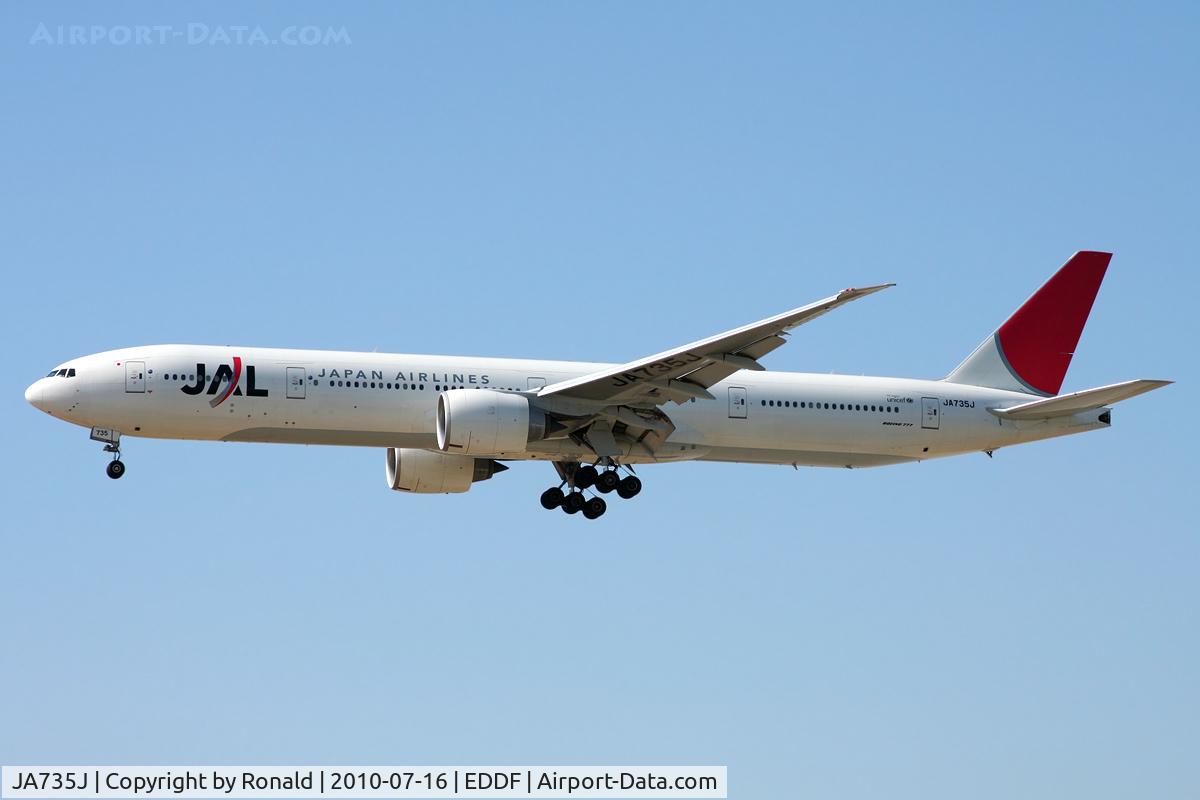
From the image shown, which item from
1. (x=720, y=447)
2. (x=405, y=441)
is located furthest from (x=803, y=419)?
(x=405, y=441)

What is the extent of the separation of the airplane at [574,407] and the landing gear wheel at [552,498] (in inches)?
1.9

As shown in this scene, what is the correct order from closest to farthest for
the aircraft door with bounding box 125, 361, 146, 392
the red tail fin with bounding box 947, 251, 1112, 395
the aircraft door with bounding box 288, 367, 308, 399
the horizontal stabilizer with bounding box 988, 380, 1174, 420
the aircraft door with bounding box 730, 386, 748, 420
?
1. the aircraft door with bounding box 125, 361, 146, 392
2. the aircraft door with bounding box 288, 367, 308, 399
3. the horizontal stabilizer with bounding box 988, 380, 1174, 420
4. the aircraft door with bounding box 730, 386, 748, 420
5. the red tail fin with bounding box 947, 251, 1112, 395

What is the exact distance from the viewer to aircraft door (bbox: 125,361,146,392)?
41188mm

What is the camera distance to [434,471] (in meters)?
47.3

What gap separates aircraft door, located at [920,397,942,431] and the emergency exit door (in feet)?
16.7

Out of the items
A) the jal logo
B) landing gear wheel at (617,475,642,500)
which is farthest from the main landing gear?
the jal logo

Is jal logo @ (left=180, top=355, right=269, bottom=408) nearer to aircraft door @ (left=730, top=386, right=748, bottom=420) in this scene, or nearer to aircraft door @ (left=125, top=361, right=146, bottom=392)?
aircraft door @ (left=125, top=361, right=146, bottom=392)

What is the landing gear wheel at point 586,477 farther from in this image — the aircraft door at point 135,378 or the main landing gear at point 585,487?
the aircraft door at point 135,378

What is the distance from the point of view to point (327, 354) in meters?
42.8

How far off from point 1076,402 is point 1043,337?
4.01 meters

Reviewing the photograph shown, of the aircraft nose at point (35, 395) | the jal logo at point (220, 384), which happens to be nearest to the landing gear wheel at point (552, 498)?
the jal logo at point (220, 384)

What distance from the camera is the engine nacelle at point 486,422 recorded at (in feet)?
136

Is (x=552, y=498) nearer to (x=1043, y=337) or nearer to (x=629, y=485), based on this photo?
(x=629, y=485)

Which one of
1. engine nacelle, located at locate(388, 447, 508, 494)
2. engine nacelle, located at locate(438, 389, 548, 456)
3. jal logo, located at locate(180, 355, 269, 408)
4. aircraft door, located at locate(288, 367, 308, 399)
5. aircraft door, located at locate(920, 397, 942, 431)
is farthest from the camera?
engine nacelle, located at locate(388, 447, 508, 494)
